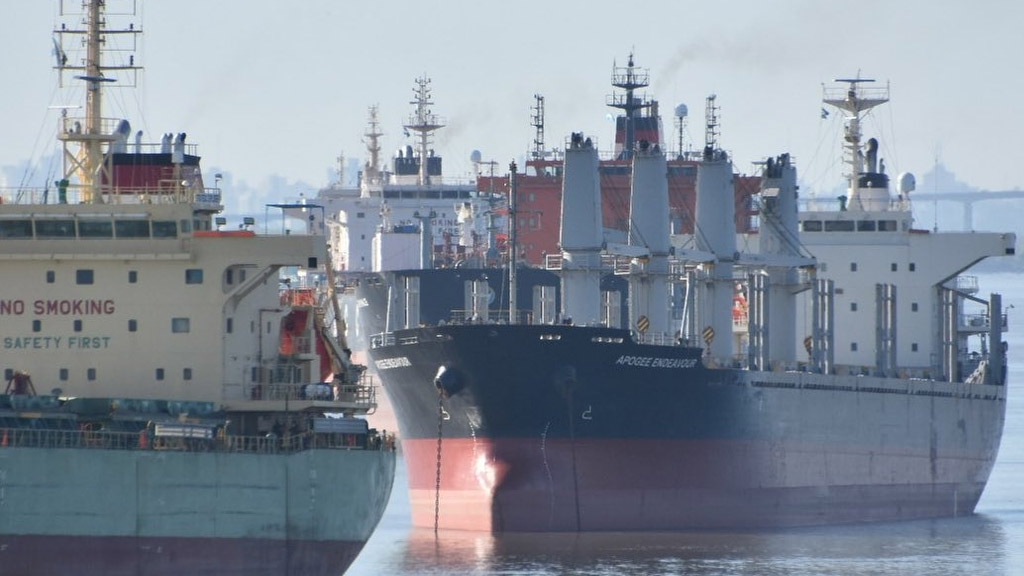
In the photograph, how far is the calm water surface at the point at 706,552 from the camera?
45.4 meters

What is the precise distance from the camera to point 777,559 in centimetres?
4775

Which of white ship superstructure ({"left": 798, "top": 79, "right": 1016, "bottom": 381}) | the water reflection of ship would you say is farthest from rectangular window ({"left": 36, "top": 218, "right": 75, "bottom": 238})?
white ship superstructure ({"left": 798, "top": 79, "right": 1016, "bottom": 381})

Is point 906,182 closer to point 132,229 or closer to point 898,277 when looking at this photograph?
point 898,277

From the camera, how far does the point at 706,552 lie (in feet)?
159

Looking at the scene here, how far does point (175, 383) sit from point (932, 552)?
2074 centimetres

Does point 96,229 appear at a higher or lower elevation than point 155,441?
higher

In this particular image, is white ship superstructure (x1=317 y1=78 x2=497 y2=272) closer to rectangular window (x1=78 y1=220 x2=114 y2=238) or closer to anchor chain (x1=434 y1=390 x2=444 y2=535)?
anchor chain (x1=434 y1=390 x2=444 y2=535)

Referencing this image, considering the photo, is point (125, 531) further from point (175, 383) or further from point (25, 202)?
point (25, 202)

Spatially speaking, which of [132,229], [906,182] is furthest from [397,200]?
[132,229]

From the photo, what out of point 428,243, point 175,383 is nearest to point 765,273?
point 428,243

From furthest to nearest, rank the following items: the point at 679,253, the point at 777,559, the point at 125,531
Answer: the point at 679,253 < the point at 777,559 < the point at 125,531

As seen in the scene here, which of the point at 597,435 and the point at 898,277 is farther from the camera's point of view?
the point at 898,277

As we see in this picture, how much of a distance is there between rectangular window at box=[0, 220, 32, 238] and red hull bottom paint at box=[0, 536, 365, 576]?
Result: 5079 mm

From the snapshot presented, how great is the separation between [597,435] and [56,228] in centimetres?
1766
